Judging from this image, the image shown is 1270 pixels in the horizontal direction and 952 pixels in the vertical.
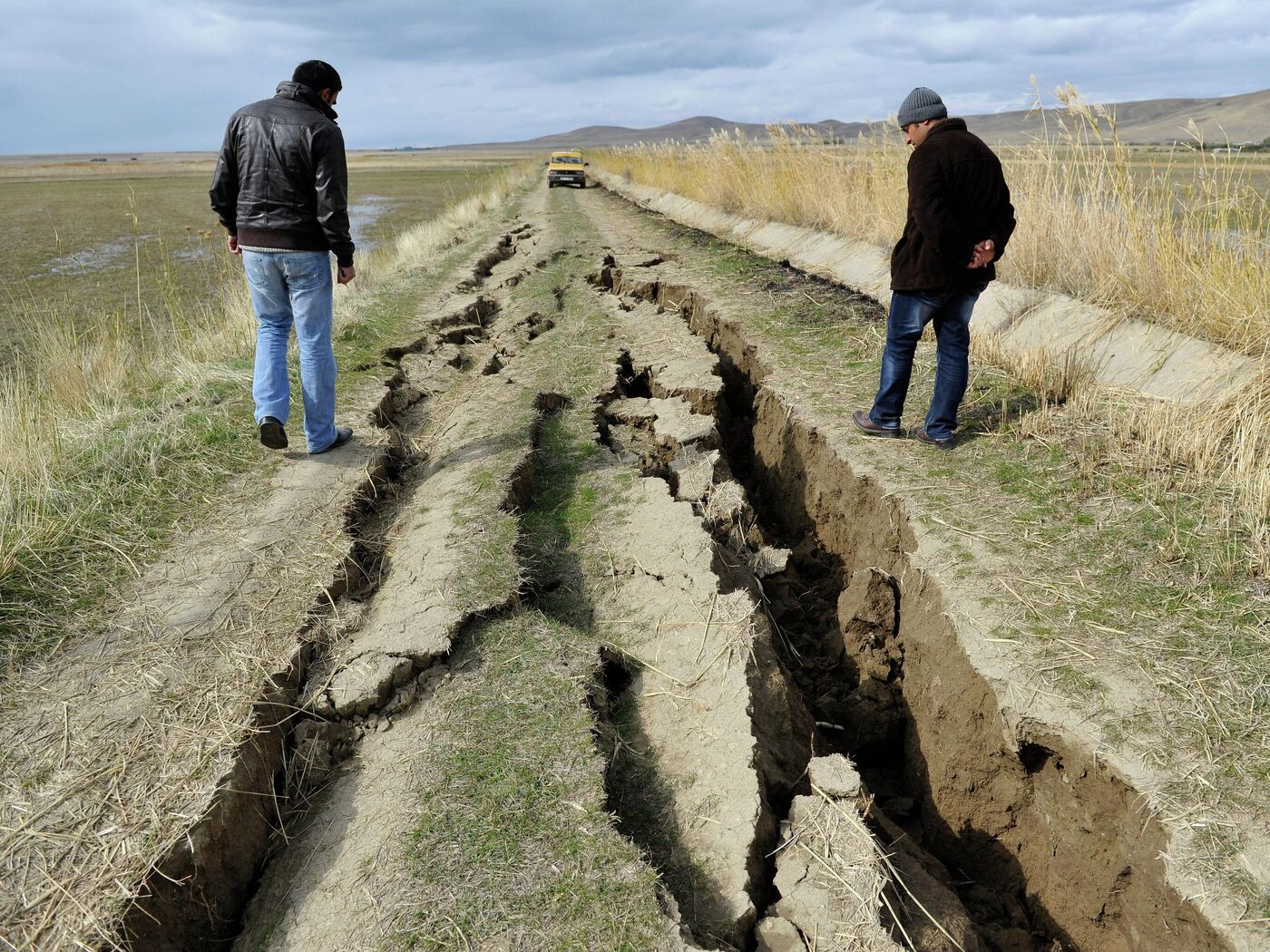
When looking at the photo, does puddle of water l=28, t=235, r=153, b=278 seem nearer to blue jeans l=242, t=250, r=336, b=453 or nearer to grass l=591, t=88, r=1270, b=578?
blue jeans l=242, t=250, r=336, b=453

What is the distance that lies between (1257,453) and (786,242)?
7595 millimetres

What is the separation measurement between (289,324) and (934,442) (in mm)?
3450

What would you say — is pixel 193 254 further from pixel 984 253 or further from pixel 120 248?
pixel 984 253

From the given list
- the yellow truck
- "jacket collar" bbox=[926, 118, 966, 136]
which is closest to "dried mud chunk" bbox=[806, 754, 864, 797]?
"jacket collar" bbox=[926, 118, 966, 136]

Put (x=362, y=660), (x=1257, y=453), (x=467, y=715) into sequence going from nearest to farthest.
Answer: (x=467, y=715) < (x=362, y=660) < (x=1257, y=453)

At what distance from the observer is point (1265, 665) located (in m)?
2.44

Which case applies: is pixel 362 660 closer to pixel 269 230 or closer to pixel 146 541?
pixel 146 541

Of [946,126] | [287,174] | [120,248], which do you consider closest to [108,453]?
[287,174]

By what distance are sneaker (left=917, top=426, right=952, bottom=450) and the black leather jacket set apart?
10.1 ft

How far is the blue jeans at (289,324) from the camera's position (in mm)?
4082

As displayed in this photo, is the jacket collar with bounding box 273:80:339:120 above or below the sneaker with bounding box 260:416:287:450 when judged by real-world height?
above

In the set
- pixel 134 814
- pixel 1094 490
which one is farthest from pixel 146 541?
pixel 1094 490

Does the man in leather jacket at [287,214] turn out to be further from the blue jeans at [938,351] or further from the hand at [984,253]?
the hand at [984,253]

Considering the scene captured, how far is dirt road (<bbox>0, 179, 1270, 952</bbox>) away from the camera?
2.02 metres
